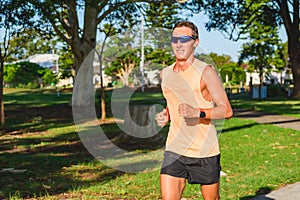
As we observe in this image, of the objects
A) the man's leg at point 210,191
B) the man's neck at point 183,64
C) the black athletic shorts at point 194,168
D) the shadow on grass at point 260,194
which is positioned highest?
the man's neck at point 183,64

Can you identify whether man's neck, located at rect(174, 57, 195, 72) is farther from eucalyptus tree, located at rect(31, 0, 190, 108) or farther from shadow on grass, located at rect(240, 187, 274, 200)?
eucalyptus tree, located at rect(31, 0, 190, 108)

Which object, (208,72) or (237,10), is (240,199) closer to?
(208,72)

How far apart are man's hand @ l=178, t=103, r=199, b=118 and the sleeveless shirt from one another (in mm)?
114

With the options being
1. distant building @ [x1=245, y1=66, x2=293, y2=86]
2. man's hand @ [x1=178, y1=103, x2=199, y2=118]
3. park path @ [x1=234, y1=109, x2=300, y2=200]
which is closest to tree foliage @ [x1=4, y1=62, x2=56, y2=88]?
distant building @ [x1=245, y1=66, x2=293, y2=86]

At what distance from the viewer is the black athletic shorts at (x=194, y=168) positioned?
4574 millimetres

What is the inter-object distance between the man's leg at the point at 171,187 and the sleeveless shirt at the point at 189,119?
9.0 inches

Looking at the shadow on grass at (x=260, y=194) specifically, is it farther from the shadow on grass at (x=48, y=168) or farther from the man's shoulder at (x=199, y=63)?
the man's shoulder at (x=199, y=63)

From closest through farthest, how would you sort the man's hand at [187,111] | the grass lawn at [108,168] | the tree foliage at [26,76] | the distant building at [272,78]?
the man's hand at [187,111] < the grass lawn at [108,168] < the distant building at [272,78] < the tree foliage at [26,76]

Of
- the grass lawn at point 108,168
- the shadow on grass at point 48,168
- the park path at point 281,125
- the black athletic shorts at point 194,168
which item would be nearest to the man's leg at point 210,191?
the black athletic shorts at point 194,168

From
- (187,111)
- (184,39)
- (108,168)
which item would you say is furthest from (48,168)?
(187,111)

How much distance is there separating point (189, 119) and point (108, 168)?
18.6 ft

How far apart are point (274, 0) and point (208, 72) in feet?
108

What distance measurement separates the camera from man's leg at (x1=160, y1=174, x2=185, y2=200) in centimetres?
460

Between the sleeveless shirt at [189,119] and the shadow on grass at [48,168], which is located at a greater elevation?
the sleeveless shirt at [189,119]
